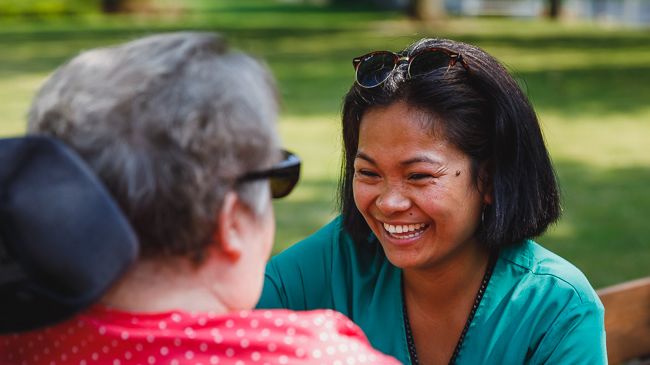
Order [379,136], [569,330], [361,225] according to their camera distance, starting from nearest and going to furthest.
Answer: [569,330], [379,136], [361,225]

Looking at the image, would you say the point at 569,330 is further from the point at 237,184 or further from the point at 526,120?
the point at 237,184

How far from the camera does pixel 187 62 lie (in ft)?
4.88

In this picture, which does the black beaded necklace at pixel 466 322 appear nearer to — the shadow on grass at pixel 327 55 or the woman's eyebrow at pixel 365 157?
the woman's eyebrow at pixel 365 157

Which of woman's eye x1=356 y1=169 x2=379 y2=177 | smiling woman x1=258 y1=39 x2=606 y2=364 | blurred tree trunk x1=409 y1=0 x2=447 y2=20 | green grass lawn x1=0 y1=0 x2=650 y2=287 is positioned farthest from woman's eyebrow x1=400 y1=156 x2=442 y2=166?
blurred tree trunk x1=409 y1=0 x2=447 y2=20

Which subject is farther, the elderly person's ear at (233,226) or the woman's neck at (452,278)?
the woman's neck at (452,278)

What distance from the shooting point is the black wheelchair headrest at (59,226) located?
4.50 ft

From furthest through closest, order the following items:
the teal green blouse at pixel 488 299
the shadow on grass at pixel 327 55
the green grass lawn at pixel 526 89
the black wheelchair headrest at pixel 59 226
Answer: the shadow on grass at pixel 327 55
the green grass lawn at pixel 526 89
the teal green blouse at pixel 488 299
the black wheelchair headrest at pixel 59 226

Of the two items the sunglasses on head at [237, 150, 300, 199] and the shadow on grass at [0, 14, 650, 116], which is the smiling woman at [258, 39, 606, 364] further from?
the shadow on grass at [0, 14, 650, 116]

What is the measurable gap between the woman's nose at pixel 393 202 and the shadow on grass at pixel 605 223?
3.34m

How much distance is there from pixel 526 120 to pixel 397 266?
56cm

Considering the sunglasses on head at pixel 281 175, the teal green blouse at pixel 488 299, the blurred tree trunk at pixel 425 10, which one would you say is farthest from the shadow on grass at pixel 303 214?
the blurred tree trunk at pixel 425 10

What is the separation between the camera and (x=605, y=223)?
7.48 meters

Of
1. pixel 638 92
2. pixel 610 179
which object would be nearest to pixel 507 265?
pixel 610 179

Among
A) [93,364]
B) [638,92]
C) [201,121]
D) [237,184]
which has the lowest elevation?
[638,92]
